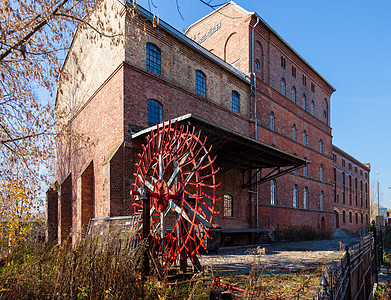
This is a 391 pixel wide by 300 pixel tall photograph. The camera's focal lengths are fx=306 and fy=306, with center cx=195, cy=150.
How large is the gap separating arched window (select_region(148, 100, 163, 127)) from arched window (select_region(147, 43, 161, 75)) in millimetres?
1597

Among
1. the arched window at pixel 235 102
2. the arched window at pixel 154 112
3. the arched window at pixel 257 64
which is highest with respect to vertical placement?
the arched window at pixel 257 64

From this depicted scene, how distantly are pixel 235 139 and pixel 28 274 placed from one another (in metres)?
9.53

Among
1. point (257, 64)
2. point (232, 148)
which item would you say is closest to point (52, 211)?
point (232, 148)

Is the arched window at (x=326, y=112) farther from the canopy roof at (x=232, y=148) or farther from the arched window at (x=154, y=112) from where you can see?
the arched window at (x=154, y=112)

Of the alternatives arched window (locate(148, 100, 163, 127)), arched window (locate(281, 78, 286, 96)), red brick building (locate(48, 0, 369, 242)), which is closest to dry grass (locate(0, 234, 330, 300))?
red brick building (locate(48, 0, 369, 242))

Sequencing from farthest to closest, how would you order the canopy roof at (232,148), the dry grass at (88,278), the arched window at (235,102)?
1. the arched window at (235,102)
2. the canopy roof at (232,148)
3. the dry grass at (88,278)

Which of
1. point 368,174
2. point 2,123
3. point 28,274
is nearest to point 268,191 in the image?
point 2,123

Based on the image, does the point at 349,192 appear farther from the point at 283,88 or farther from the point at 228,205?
the point at 228,205

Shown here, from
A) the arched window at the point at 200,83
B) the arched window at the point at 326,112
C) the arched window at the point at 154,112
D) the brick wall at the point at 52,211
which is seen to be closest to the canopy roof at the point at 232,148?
the arched window at the point at 154,112

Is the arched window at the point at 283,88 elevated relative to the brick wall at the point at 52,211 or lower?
elevated

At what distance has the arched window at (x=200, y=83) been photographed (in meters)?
→ 16.9

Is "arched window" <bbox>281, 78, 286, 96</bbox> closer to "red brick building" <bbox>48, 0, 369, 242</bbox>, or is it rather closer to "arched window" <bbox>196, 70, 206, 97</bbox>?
"red brick building" <bbox>48, 0, 369, 242</bbox>

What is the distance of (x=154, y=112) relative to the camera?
14.2 meters

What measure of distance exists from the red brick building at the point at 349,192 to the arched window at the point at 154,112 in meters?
30.3
